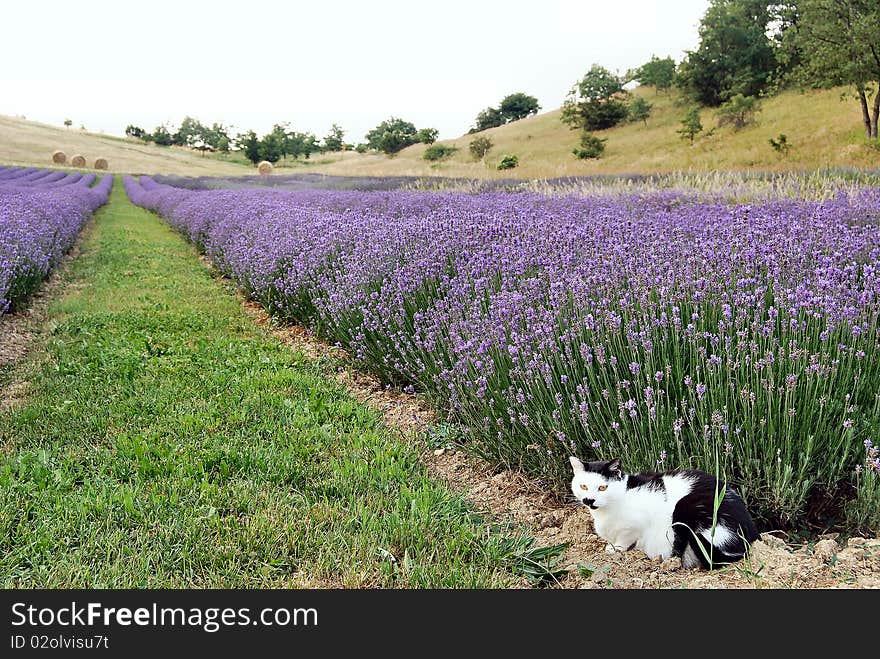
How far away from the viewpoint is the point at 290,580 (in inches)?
82.7

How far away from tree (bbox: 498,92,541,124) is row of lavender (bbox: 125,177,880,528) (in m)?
66.1

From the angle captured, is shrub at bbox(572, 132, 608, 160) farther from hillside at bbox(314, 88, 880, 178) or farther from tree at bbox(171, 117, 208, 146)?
tree at bbox(171, 117, 208, 146)

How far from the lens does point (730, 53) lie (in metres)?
37.4

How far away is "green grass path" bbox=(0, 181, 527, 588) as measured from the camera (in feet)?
7.06

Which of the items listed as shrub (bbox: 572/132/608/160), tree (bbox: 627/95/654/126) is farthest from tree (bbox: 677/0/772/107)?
shrub (bbox: 572/132/608/160)

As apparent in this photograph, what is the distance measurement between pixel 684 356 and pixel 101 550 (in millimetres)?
2389

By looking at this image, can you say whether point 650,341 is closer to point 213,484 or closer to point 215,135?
point 213,484

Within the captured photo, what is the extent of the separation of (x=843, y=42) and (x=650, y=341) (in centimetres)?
2371

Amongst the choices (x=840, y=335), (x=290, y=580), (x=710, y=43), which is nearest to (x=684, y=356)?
(x=840, y=335)

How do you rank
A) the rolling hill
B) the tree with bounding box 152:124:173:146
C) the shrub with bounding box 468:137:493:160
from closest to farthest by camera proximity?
the rolling hill → the shrub with bounding box 468:137:493:160 → the tree with bounding box 152:124:173:146

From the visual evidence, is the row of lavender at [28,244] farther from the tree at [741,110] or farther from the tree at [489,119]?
the tree at [489,119]

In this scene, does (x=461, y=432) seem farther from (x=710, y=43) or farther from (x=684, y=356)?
(x=710, y=43)

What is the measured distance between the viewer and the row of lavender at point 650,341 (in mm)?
2188

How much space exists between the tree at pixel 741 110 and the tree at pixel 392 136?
115 ft
